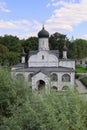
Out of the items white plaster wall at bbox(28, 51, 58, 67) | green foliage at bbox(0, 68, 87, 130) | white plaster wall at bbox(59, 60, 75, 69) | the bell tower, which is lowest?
green foliage at bbox(0, 68, 87, 130)

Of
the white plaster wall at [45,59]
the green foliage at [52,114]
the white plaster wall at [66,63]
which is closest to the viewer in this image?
the green foliage at [52,114]

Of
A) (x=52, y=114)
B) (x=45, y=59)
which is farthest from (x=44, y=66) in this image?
(x=52, y=114)

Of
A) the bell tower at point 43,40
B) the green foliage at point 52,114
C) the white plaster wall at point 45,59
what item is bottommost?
the green foliage at point 52,114

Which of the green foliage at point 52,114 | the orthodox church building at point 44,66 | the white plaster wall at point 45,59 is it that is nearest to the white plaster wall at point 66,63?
the orthodox church building at point 44,66

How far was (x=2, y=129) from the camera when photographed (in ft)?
40.5

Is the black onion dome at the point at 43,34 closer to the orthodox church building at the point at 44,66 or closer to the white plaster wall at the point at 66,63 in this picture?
the orthodox church building at the point at 44,66

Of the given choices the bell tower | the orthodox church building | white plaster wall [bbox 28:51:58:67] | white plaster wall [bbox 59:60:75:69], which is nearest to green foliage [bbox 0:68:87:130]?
the orthodox church building

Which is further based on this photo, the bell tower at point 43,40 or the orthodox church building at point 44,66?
the bell tower at point 43,40

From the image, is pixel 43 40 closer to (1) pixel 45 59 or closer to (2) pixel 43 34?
(2) pixel 43 34

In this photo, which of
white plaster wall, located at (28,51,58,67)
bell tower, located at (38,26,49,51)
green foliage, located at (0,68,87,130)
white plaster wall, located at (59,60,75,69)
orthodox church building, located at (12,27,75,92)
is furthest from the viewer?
white plaster wall, located at (59,60,75,69)

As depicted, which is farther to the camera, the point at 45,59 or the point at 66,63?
the point at 66,63

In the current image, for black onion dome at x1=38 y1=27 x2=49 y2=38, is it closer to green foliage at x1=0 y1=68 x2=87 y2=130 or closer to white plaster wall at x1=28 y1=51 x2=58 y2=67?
white plaster wall at x1=28 y1=51 x2=58 y2=67

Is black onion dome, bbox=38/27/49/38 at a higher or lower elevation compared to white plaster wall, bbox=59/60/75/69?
higher

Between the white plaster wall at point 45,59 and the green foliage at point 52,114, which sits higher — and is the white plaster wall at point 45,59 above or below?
above
